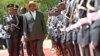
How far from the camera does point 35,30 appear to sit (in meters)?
15.1

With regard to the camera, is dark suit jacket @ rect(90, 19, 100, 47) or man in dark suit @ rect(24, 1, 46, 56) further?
man in dark suit @ rect(24, 1, 46, 56)

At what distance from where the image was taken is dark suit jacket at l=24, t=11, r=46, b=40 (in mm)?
15078

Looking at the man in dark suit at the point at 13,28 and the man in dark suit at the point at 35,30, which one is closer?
the man in dark suit at the point at 35,30

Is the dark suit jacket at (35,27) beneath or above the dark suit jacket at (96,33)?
beneath

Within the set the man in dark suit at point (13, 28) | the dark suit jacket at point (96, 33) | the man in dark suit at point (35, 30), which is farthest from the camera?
the man in dark suit at point (13, 28)

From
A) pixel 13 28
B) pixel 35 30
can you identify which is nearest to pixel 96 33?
pixel 35 30

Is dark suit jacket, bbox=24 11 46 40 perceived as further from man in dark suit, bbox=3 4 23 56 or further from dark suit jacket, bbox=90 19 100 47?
dark suit jacket, bbox=90 19 100 47

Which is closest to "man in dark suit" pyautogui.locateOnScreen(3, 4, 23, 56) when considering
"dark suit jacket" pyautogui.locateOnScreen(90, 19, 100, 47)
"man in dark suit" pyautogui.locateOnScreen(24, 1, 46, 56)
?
"man in dark suit" pyautogui.locateOnScreen(24, 1, 46, 56)

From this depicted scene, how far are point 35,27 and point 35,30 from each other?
0.10 metres

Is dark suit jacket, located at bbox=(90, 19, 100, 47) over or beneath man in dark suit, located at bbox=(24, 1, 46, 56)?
over

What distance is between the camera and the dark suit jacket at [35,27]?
1508cm

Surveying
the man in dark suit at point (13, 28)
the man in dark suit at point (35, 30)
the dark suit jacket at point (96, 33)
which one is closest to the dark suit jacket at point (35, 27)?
the man in dark suit at point (35, 30)

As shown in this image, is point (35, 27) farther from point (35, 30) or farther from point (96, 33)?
point (96, 33)

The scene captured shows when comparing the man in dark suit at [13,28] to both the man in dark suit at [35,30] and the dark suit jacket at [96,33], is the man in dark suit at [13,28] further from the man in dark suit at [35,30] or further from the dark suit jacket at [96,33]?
the dark suit jacket at [96,33]
